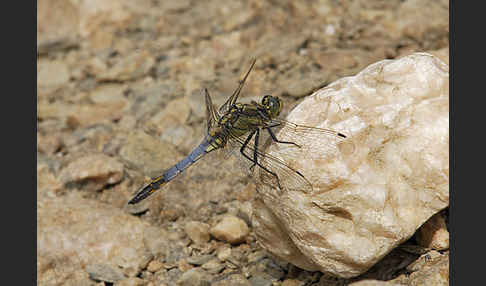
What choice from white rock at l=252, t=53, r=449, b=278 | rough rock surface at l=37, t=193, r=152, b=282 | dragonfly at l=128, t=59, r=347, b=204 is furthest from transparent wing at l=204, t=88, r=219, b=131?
white rock at l=252, t=53, r=449, b=278

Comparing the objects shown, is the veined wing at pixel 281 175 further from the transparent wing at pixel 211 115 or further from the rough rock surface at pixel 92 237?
the rough rock surface at pixel 92 237

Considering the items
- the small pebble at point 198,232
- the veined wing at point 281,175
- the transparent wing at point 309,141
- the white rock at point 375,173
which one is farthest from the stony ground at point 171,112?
the transparent wing at point 309,141

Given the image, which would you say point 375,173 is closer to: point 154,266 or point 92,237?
point 154,266

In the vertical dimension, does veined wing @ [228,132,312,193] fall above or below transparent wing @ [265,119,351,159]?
below

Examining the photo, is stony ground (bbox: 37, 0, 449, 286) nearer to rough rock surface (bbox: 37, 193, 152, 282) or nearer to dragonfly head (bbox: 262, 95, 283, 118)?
rough rock surface (bbox: 37, 193, 152, 282)

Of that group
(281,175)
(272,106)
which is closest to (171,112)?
(272,106)

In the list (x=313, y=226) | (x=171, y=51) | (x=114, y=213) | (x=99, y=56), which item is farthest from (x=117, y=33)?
(x=313, y=226)
